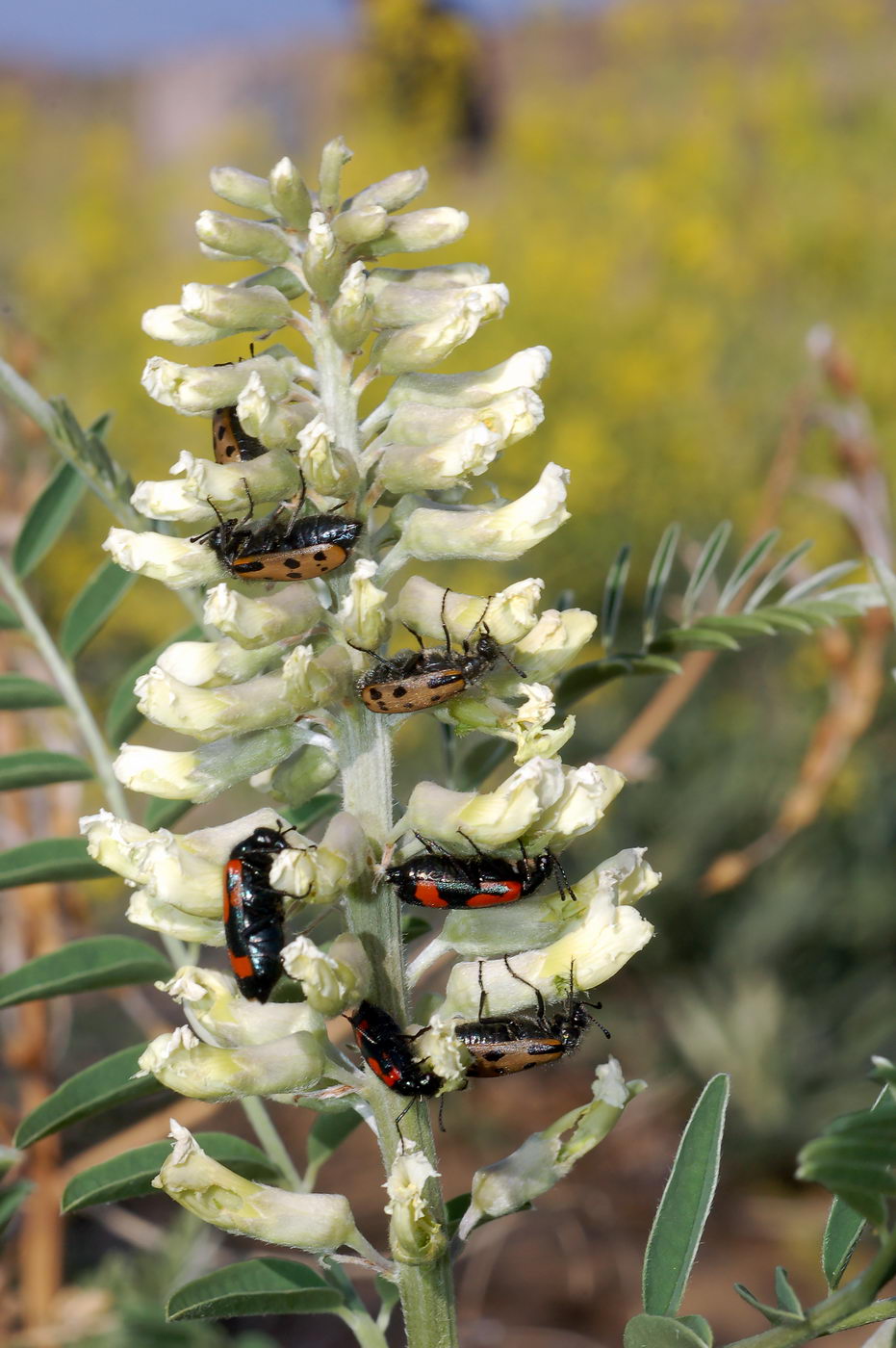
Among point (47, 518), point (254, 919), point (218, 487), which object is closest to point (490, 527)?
point (218, 487)

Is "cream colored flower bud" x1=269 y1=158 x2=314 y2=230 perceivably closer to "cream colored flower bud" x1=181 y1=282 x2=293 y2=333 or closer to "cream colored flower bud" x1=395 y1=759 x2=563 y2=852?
"cream colored flower bud" x1=181 y1=282 x2=293 y2=333

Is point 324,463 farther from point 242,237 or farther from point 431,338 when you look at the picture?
point 242,237

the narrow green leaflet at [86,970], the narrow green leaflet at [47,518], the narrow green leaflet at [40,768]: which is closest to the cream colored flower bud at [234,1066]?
the narrow green leaflet at [86,970]

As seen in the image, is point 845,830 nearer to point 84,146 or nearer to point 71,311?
point 71,311

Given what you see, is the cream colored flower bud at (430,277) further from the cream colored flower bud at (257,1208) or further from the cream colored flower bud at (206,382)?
the cream colored flower bud at (257,1208)

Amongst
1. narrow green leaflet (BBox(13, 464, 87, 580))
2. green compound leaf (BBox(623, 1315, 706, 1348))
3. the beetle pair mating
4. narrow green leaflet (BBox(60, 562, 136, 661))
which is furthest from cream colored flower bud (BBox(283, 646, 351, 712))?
narrow green leaflet (BBox(13, 464, 87, 580))

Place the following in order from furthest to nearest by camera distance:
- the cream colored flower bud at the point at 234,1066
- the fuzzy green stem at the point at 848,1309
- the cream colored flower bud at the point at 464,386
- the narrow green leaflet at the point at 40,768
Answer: the narrow green leaflet at the point at 40,768 < the cream colored flower bud at the point at 464,386 < the cream colored flower bud at the point at 234,1066 < the fuzzy green stem at the point at 848,1309

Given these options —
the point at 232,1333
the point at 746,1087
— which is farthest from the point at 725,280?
the point at 232,1333
